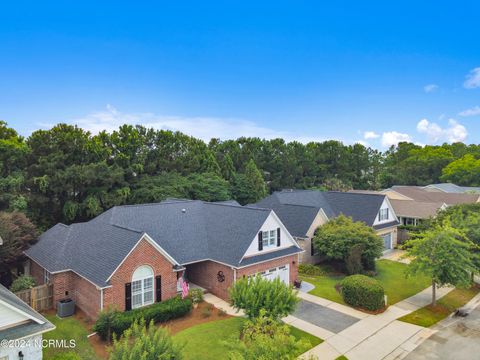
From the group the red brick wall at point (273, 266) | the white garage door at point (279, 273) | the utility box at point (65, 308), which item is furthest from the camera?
the white garage door at point (279, 273)

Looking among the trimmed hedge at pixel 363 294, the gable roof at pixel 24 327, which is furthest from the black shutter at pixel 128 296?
the trimmed hedge at pixel 363 294

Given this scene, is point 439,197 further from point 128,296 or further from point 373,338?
point 128,296

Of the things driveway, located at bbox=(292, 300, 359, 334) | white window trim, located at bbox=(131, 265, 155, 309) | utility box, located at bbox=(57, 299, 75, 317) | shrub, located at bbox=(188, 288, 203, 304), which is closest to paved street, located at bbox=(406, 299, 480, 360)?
driveway, located at bbox=(292, 300, 359, 334)

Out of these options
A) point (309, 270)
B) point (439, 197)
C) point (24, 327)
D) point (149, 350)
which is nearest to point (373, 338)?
point (309, 270)

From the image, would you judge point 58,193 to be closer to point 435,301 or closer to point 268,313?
point 268,313

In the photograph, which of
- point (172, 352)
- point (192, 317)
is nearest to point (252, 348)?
point (172, 352)

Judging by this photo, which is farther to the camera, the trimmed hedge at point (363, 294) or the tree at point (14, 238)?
the tree at point (14, 238)

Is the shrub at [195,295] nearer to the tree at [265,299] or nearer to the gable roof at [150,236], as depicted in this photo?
the gable roof at [150,236]
